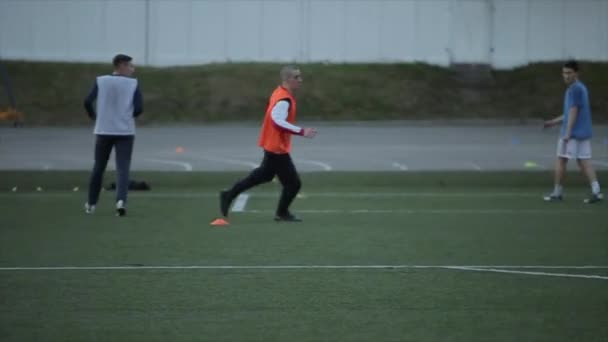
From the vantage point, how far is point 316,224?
14.4m

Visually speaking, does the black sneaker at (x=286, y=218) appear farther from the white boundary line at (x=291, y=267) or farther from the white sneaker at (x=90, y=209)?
the white boundary line at (x=291, y=267)

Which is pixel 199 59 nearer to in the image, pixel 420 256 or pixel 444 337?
pixel 420 256

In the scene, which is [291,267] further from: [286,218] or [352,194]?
[352,194]

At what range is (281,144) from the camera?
14.4m

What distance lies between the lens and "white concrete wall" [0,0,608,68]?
140 feet

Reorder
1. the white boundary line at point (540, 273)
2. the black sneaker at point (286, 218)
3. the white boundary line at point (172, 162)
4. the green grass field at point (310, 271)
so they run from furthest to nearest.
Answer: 1. the white boundary line at point (172, 162)
2. the black sneaker at point (286, 218)
3. the white boundary line at point (540, 273)
4. the green grass field at point (310, 271)

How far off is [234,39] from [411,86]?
6.19 m

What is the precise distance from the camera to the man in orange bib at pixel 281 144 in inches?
557

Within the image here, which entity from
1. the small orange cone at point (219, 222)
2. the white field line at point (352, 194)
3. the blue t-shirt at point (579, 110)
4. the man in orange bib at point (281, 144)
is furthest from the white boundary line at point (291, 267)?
the white field line at point (352, 194)

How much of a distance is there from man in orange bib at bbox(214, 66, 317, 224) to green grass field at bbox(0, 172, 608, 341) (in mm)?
351

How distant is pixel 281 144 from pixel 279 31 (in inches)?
1126

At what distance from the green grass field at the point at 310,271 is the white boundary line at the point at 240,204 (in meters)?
0.10

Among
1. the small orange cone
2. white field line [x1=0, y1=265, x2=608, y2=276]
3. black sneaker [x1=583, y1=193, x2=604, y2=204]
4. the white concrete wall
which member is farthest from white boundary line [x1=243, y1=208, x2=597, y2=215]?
the white concrete wall

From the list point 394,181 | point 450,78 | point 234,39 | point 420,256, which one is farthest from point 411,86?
point 420,256
